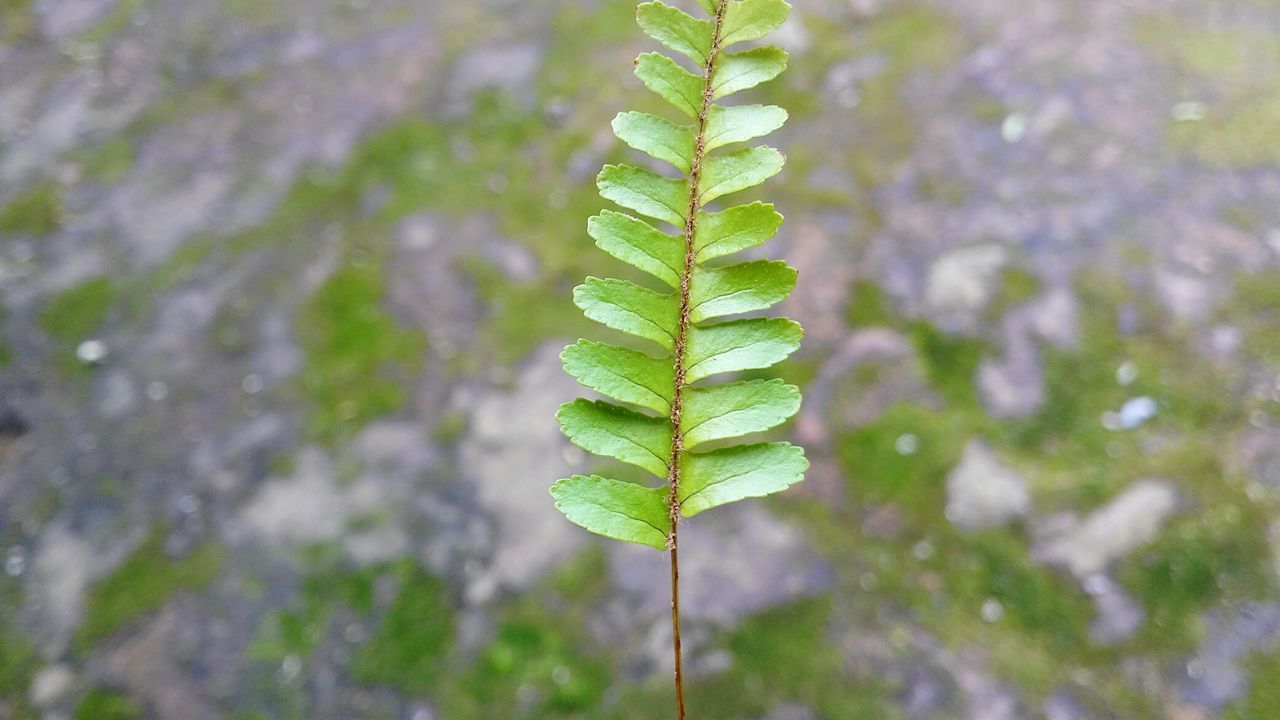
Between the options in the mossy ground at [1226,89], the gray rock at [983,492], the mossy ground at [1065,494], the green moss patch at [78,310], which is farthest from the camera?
the green moss patch at [78,310]

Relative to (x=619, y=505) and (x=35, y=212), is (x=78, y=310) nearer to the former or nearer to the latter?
(x=35, y=212)

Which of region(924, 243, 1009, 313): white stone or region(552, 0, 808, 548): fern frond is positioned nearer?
region(552, 0, 808, 548): fern frond

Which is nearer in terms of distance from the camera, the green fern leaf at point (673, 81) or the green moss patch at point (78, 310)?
the green fern leaf at point (673, 81)

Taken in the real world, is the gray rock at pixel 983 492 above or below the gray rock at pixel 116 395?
below

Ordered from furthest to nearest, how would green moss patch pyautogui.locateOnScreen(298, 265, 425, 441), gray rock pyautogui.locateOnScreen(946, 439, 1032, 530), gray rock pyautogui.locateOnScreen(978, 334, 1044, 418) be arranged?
green moss patch pyautogui.locateOnScreen(298, 265, 425, 441) < gray rock pyautogui.locateOnScreen(978, 334, 1044, 418) < gray rock pyautogui.locateOnScreen(946, 439, 1032, 530)

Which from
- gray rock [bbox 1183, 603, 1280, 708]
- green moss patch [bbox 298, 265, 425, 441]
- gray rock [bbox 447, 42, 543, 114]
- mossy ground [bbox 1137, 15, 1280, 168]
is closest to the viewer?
gray rock [bbox 1183, 603, 1280, 708]

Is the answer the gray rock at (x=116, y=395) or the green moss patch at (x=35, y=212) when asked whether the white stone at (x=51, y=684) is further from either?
the green moss patch at (x=35, y=212)

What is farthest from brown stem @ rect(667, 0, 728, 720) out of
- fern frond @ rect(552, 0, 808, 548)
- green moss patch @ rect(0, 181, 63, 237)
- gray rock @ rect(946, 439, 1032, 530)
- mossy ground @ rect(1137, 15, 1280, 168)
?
green moss patch @ rect(0, 181, 63, 237)

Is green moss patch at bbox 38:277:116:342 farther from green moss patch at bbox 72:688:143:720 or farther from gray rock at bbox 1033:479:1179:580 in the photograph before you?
gray rock at bbox 1033:479:1179:580

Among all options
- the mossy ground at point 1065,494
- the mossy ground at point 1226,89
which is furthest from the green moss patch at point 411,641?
the mossy ground at point 1226,89
